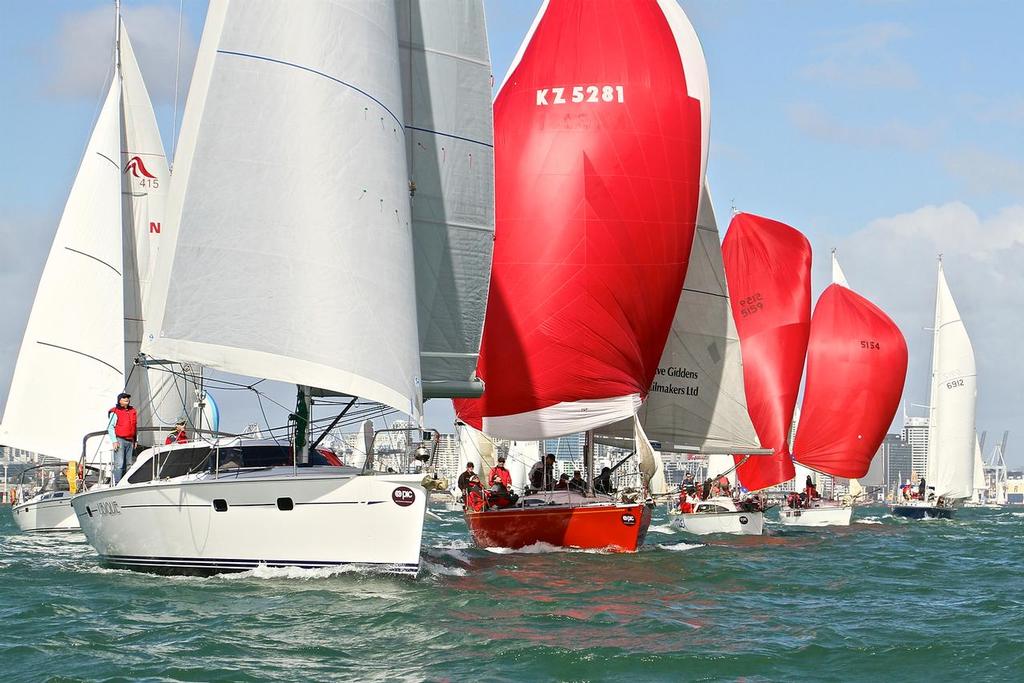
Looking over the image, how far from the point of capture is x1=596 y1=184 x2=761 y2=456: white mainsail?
2848cm

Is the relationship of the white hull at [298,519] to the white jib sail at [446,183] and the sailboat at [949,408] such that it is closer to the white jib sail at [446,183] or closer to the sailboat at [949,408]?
the white jib sail at [446,183]

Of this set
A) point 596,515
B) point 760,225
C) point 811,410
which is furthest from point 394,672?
point 811,410

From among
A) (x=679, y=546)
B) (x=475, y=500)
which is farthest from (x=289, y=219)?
(x=679, y=546)

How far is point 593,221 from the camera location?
2464 centimetres

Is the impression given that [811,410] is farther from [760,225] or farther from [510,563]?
[510,563]

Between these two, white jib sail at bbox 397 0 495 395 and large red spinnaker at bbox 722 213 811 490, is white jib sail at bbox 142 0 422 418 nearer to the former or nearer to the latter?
→ white jib sail at bbox 397 0 495 395

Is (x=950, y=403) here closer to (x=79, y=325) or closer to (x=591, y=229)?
(x=591, y=229)

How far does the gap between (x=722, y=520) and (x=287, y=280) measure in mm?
20613

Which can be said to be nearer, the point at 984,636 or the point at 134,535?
the point at 984,636

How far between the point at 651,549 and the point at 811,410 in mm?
17865

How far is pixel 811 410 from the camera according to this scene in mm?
42000

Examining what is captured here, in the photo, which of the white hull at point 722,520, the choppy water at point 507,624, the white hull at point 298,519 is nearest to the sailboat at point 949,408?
the white hull at point 722,520

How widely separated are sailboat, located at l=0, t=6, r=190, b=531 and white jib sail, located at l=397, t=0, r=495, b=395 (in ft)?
34.8

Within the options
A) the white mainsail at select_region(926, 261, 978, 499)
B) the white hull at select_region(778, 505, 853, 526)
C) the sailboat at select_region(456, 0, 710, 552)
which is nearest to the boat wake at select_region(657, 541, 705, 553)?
the sailboat at select_region(456, 0, 710, 552)
